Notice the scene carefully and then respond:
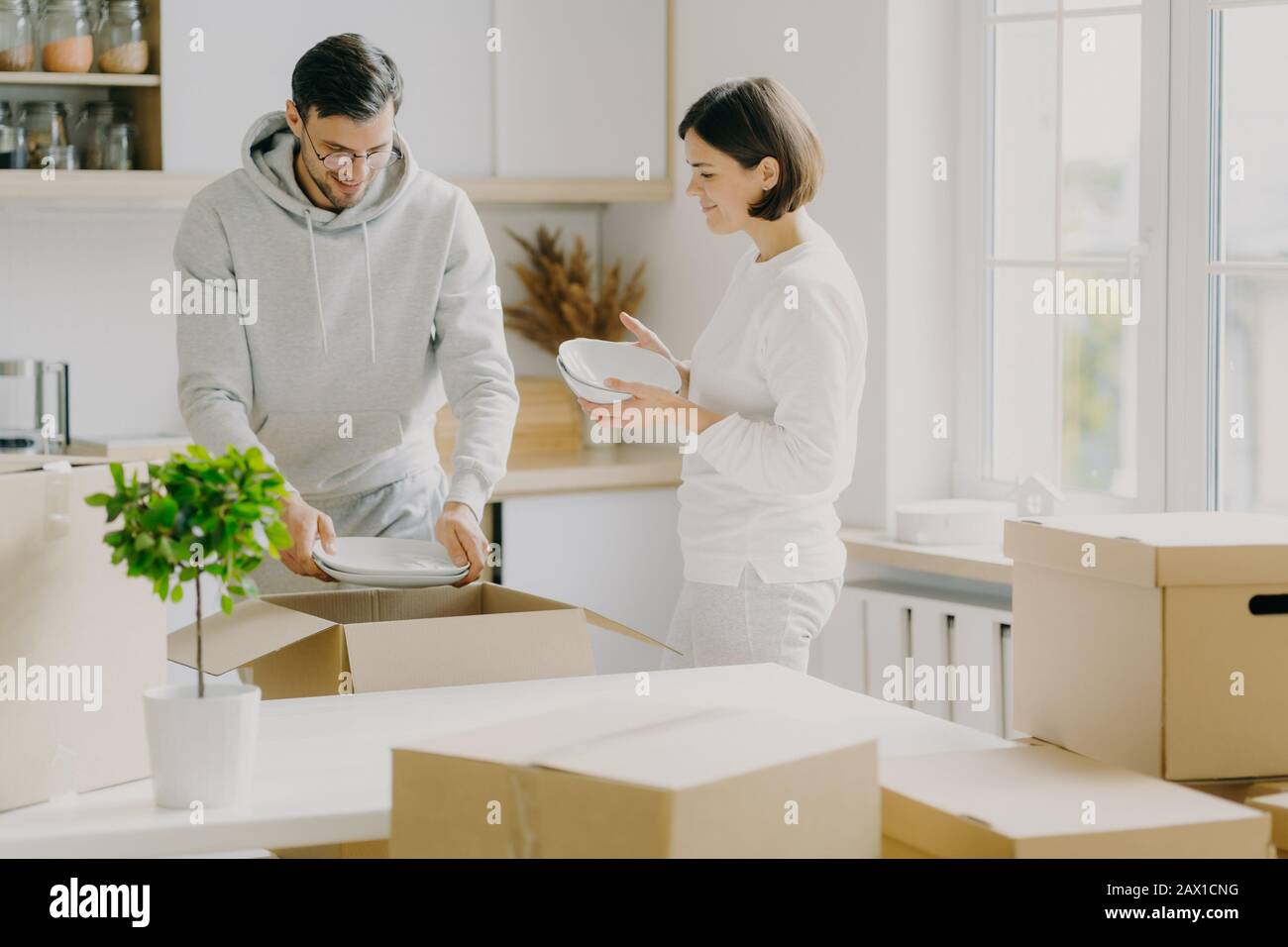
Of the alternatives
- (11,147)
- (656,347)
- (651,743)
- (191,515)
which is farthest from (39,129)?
(651,743)

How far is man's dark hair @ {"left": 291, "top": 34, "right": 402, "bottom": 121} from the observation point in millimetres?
1993

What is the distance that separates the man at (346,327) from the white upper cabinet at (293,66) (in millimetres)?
1169

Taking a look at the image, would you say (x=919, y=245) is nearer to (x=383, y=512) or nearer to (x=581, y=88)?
(x=581, y=88)

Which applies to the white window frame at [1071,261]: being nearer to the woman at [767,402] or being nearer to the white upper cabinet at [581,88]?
the white upper cabinet at [581,88]

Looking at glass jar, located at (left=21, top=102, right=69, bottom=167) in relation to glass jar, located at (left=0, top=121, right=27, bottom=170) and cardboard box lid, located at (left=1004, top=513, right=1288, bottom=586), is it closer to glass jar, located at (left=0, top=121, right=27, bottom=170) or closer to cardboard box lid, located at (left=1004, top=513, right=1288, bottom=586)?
glass jar, located at (left=0, top=121, right=27, bottom=170)

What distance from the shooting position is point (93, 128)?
3.34 metres

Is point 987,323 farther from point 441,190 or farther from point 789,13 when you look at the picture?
point 441,190

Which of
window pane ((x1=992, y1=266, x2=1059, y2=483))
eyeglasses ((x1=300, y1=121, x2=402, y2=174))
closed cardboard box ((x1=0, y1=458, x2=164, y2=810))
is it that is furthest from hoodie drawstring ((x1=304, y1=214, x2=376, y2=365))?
window pane ((x1=992, y1=266, x2=1059, y2=483))

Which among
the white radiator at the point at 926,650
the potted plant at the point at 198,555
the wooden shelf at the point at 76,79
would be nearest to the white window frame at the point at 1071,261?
the white radiator at the point at 926,650

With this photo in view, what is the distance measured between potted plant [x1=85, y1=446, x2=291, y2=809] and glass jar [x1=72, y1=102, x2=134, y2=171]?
2312mm

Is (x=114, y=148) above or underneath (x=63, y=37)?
underneath

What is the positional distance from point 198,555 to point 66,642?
159 mm

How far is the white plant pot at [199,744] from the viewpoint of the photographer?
123 cm
